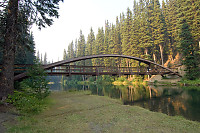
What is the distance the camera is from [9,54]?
8547 millimetres

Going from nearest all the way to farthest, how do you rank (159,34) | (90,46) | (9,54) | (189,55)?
(9,54) < (189,55) < (159,34) < (90,46)

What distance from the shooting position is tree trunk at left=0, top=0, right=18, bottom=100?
26.9 feet

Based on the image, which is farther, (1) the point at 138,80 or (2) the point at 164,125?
(1) the point at 138,80

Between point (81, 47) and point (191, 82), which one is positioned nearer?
point (191, 82)

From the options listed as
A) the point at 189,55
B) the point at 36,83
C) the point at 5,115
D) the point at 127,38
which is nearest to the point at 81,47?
the point at 127,38

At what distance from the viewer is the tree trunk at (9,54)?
26.9 ft

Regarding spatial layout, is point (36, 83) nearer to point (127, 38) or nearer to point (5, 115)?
point (5, 115)

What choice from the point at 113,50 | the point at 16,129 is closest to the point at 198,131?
the point at 16,129

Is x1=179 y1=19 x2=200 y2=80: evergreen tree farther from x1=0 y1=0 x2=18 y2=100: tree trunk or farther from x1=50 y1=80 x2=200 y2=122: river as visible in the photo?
x1=0 y1=0 x2=18 y2=100: tree trunk

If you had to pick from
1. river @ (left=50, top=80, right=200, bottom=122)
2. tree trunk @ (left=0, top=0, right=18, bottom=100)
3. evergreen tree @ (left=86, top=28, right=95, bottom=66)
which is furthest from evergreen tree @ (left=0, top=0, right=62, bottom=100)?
evergreen tree @ (left=86, top=28, right=95, bottom=66)

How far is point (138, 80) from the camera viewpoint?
120 feet

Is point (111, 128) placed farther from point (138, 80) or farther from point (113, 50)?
point (113, 50)

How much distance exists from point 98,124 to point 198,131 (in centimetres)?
426

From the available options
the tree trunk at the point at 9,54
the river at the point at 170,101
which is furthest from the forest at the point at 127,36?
the river at the point at 170,101
